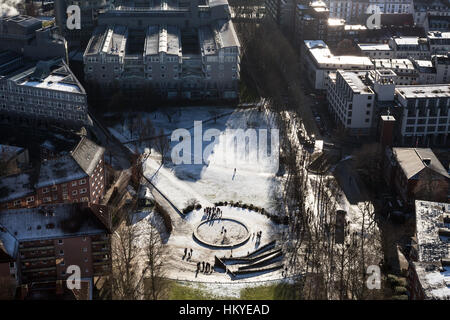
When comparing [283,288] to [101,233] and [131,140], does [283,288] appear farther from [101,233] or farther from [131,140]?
[131,140]

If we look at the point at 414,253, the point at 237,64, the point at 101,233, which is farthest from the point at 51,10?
the point at 414,253

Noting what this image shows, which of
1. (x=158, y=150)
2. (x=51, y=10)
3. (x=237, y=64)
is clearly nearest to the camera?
(x=158, y=150)

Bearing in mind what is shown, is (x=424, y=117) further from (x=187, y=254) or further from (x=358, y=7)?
(x=358, y=7)

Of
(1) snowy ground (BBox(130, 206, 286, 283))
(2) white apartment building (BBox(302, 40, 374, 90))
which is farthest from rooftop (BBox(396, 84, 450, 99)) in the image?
(1) snowy ground (BBox(130, 206, 286, 283))

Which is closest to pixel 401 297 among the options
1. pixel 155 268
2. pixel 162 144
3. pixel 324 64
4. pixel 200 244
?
pixel 200 244

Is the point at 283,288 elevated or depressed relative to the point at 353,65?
depressed

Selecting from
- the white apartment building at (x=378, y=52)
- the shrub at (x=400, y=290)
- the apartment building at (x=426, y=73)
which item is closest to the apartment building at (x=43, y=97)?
the shrub at (x=400, y=290)

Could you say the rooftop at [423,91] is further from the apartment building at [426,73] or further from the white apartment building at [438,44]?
the white apartment building at [438,44]
